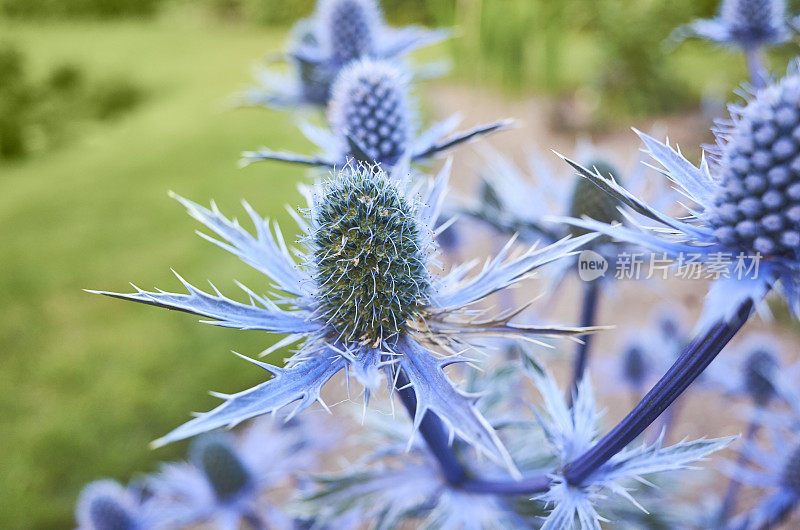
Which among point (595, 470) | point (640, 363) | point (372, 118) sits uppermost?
point (372, 118)

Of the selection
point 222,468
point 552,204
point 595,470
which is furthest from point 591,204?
point 222,468

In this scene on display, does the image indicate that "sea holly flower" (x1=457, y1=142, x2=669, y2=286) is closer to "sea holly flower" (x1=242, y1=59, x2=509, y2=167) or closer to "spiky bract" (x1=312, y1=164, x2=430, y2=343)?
"sea holly flower" (x1=242, y1=59, x2=509, y2=167)

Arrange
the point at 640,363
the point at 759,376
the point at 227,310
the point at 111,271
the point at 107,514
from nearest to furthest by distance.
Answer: the point at 227,310, the point at 107,514, the point at 759,376, the point at 640,363, the point at 111,271

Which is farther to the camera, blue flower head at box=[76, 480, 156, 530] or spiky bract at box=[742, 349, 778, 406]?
spiky bract at box=[742, 349, 778, 406]

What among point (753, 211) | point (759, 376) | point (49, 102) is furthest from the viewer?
point (49, 102)

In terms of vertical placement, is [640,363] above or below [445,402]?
below

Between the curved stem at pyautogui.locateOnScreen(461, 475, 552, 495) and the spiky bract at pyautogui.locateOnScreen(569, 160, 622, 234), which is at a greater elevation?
the spiky bract at pyautogui.locateOnScreen(569, 160, 622, 234)

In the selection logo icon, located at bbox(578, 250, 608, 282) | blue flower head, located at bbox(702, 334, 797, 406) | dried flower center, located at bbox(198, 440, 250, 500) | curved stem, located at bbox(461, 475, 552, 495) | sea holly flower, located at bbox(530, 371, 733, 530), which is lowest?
dried flower center, located at bbox(198, 440, 250, 500)

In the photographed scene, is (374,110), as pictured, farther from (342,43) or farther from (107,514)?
(107,514)

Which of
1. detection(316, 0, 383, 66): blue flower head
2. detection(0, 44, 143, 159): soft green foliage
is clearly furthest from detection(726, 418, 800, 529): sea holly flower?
detection(0, 44, 143, 159): soft green foliage
